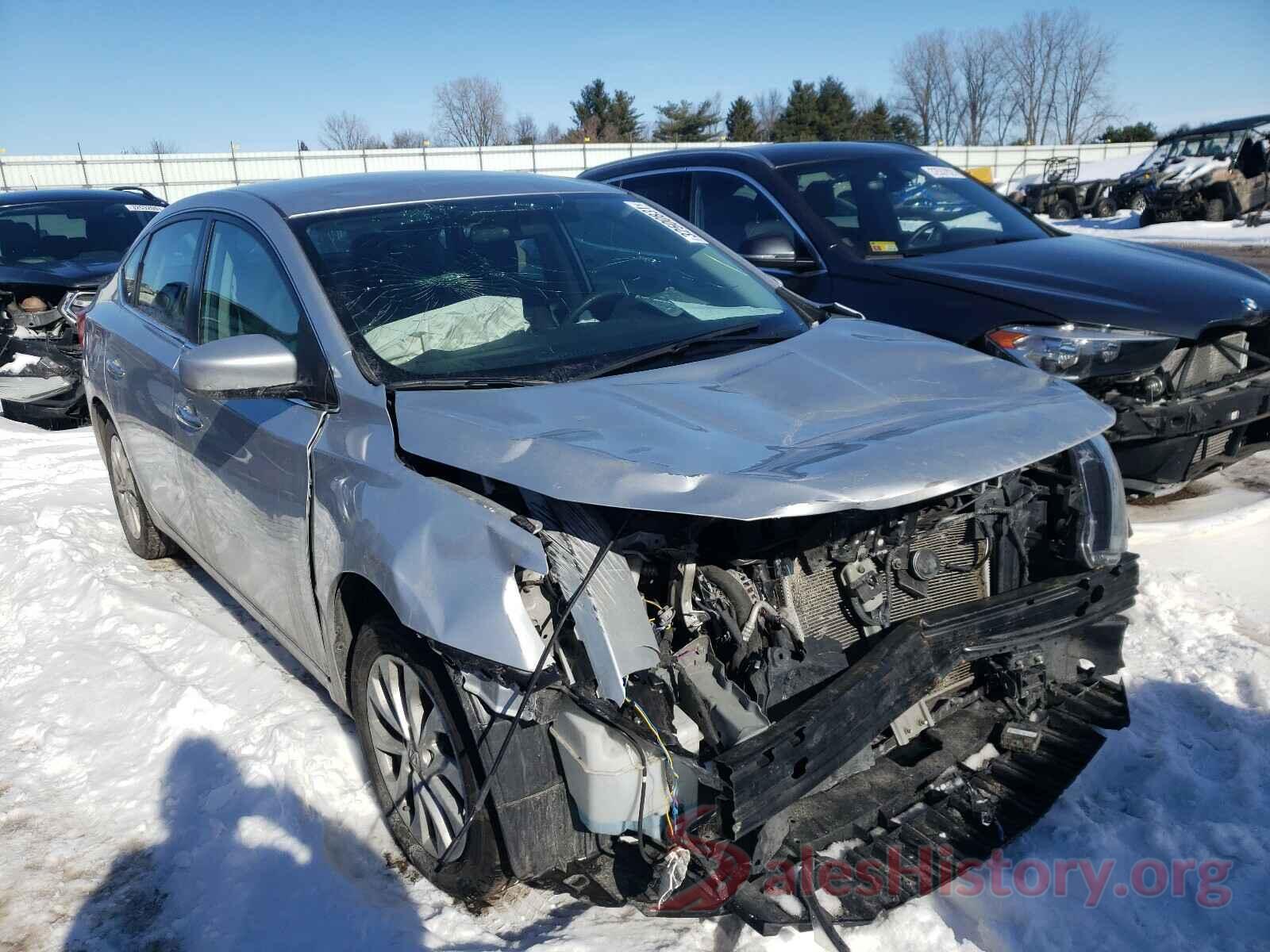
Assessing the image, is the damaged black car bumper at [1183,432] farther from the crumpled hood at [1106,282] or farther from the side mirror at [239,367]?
the side mirror at [239,367]

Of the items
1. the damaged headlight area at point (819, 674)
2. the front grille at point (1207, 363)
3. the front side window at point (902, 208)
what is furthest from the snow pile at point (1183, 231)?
the damaged headlight area at point (819, 674)

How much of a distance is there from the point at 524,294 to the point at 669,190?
3504 millimetres

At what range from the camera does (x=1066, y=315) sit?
15.2 ft

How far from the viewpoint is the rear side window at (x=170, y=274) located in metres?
3.90

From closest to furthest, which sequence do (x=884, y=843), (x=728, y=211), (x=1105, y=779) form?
(x=884, y=843), (x=1105, y=779), (x=728, y=211)

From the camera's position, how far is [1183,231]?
64.7ft

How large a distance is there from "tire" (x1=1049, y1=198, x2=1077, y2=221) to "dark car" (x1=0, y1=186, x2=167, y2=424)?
22909 mm

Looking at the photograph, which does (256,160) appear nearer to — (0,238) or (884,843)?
(0,238)

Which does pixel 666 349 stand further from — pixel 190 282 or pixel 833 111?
pixel 833 111

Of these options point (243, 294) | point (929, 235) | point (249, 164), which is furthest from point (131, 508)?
point (249, 164)

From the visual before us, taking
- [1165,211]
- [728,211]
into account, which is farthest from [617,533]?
[1165,211]

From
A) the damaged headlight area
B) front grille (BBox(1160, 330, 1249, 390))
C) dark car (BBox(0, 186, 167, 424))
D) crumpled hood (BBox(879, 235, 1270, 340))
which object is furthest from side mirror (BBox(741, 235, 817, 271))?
dark car (BBox(0, 186, 167, 424))

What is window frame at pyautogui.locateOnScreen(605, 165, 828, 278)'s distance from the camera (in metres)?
5.49

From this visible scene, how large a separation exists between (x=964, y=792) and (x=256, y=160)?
3658 centimetres
